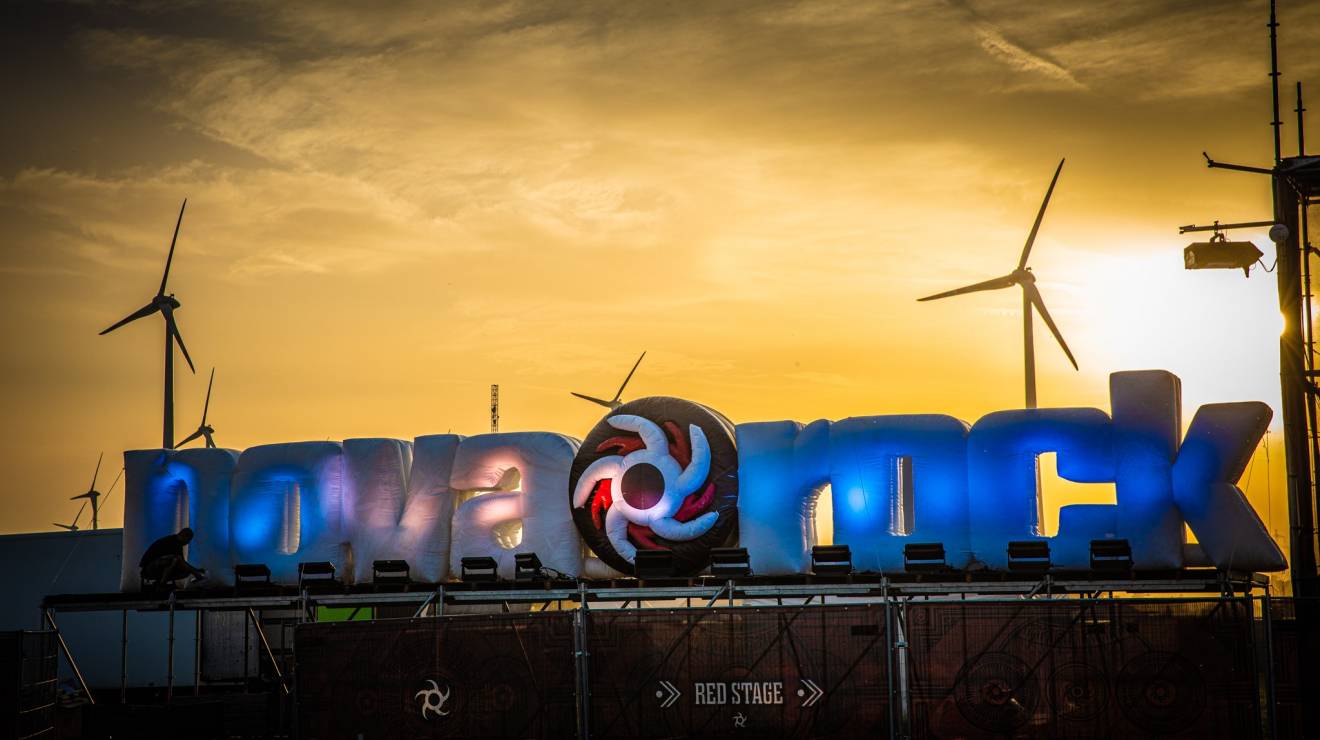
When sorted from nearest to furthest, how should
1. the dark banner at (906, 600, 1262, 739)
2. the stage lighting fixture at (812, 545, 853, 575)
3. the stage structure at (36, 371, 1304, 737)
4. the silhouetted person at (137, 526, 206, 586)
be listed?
the dark banner at (906, 600, 1262, 739) < the stage structure at (36, 371, 1304, 737) < the stage lighting fixture at (812, 545, 853, 575) < the silhouetted person at (137, 526, 206, 586)

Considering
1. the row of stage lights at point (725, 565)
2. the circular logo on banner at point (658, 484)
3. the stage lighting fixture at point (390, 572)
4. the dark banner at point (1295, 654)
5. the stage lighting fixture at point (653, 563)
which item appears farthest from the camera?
the stage lighting fixture at point (390, 572)

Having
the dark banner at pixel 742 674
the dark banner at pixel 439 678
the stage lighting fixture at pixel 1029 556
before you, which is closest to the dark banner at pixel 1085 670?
the dark banner at pixel 742 674

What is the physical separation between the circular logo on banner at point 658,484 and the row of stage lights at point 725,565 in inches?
27.2

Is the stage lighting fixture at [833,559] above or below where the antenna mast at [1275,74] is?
below

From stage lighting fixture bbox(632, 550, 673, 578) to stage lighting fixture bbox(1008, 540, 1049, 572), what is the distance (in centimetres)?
739

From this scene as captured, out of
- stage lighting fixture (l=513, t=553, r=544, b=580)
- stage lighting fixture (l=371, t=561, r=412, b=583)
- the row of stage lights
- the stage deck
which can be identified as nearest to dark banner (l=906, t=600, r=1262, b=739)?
the stage deck

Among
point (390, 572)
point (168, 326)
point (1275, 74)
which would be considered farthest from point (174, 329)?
point (1275, 74)

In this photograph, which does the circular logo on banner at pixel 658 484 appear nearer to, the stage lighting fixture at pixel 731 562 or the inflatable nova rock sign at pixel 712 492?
the inflatable nova rock sign at pixel 712 492

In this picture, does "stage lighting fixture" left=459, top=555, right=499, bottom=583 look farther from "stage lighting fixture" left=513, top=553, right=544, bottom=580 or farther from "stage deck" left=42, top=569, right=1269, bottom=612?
"stage lighting fixture" left=513, top=553, right=544, bottom=580

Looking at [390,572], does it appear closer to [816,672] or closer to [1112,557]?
[816,672]

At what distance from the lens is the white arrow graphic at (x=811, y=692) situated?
20938 mm

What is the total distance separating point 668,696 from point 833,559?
9896mm

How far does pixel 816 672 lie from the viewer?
2098 cm

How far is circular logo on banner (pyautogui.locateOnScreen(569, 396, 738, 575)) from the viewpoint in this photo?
32.2 metres
